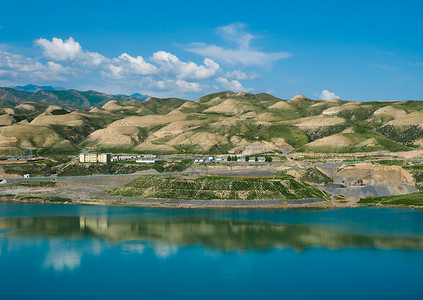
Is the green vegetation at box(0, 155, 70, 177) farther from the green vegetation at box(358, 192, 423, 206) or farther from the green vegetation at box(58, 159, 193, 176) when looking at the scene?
the green vegetation at box(358, 192, 423, 206)

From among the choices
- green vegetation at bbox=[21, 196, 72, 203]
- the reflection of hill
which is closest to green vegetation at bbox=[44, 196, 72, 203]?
green vegetation at bbox=[21, 196, 72, 203]

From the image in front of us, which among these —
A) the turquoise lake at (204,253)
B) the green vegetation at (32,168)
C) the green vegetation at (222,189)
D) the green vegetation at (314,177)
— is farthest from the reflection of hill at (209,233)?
the green vegetation at (32,168)

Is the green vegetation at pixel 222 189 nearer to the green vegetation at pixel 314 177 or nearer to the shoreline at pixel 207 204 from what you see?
the shoreline at pixel 207 204

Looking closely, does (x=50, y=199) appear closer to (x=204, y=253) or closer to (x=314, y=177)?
(x=204, y=253)

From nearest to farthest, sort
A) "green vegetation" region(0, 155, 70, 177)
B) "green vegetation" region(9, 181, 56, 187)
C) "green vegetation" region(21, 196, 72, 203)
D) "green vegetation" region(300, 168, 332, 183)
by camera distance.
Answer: "green vegetation" region(21, 196, 72, 203)
"green vegetation" region(300, 168, 332, 183)
"green vegetation" region(9, 181, 56, 187)
"green vegetation" region(0, 155, 70, 177)

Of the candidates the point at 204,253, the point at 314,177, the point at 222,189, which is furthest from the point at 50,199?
the point at 314,177

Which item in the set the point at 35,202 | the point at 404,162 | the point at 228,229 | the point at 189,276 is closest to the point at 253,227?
the point at 228,229
